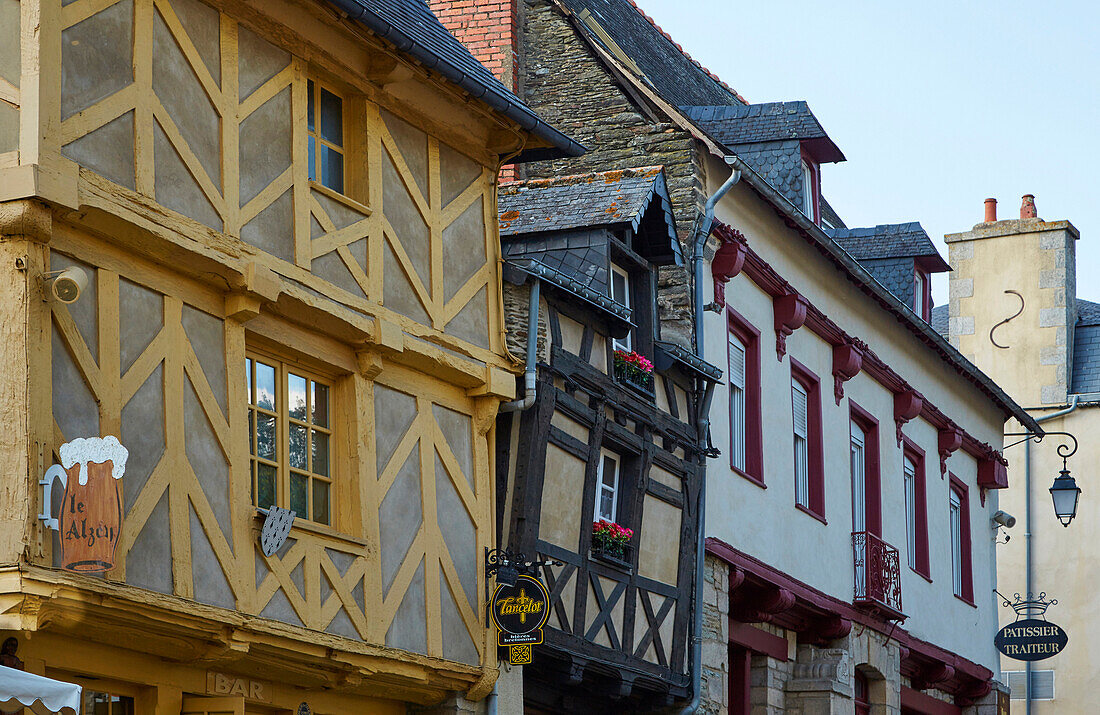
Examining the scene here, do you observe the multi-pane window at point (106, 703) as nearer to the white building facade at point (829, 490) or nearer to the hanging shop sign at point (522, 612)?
the hanging shop sign at point (522, 612)

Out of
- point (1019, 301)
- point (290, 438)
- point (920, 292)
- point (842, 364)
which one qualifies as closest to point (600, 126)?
point (842, 364)

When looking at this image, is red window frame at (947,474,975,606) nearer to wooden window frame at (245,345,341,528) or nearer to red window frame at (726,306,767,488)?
red window frame at (726,306,767,488)

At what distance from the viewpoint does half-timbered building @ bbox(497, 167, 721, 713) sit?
1220 centimetres

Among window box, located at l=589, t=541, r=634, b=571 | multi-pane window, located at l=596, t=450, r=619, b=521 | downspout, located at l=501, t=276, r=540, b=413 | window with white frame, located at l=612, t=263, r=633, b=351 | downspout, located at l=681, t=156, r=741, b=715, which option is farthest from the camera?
downspout, located at l=681, t=156, r=741, b=715

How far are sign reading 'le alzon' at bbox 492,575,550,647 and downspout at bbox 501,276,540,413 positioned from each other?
1243 mm

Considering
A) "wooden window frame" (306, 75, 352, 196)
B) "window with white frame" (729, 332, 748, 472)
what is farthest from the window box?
"wooden window frame" (306, 75, 352, 196)

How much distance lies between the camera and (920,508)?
2120cm

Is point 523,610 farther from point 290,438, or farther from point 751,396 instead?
point 751,396

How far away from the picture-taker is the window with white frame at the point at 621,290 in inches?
544

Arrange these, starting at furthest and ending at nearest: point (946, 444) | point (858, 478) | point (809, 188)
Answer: point (946, 444) < point (858, 478) < point (809, 188)

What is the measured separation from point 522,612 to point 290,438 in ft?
6.79

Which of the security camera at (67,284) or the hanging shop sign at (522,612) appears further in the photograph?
the hanging shop sign at (522,612)

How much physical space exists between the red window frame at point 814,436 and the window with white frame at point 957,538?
17.0 feet

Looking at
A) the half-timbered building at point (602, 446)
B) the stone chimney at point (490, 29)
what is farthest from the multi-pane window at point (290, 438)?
Answer: the stone chimney at point (490, 29)
